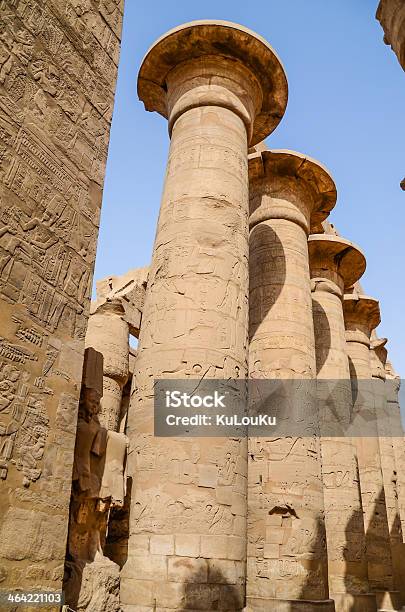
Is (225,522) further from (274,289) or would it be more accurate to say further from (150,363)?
(274,289)

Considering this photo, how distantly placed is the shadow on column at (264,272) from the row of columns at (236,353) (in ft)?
0.10

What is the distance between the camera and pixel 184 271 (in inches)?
270

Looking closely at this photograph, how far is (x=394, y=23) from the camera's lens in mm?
5391

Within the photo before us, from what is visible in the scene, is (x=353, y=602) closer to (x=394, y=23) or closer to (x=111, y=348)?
(x=111, y=348)

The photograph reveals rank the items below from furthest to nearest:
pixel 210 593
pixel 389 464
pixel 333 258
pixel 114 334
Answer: pixel 389 464, pixel 333 258, pixel 114 334, pixel 210 593

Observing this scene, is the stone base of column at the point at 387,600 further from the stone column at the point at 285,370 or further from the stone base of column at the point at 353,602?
the stone column at the point at 285,370

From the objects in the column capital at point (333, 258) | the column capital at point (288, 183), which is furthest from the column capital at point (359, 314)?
the column capital at point (288, 183)

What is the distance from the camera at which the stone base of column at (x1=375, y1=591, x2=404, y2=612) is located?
13.5 metres

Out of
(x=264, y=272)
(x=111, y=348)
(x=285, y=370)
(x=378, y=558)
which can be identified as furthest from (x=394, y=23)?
(x=378, y=558)

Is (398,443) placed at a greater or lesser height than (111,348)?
lesser

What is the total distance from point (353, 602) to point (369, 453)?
4.88 m

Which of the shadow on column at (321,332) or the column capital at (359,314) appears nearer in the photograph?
the shadow on column at (321,332)

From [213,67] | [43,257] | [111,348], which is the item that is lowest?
[43,257]

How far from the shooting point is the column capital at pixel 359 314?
664 inches
